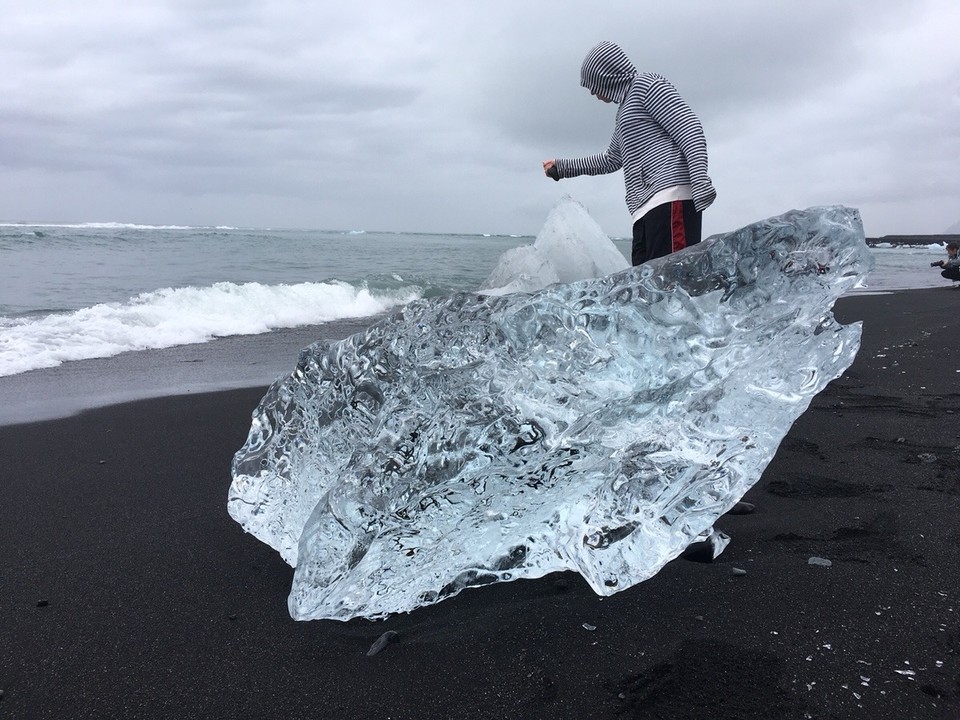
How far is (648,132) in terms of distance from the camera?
10.8 ft

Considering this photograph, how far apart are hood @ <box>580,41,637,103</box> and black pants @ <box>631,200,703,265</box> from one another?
0.60m

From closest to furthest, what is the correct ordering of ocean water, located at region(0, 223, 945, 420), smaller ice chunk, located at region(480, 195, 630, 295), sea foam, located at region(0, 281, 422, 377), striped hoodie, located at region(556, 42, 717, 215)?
1. striped hoodie, located at region(556, 42, 717, 215)
2. smaller ice chunk, located at region(480, 195, 630, 295)
3. ocean water, located at region(0, 223, 945, 420)
4. sea foam, located at region(0, 281, 422, 377)

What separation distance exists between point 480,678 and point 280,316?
8.91m

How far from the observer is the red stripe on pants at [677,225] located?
3.22 metres

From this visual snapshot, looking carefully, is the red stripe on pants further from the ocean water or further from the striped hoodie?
the ocean water

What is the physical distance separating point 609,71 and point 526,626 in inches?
101

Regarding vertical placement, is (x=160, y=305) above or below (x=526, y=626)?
above

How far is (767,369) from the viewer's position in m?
1.94

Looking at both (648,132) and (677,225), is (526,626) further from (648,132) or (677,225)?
(648,132)

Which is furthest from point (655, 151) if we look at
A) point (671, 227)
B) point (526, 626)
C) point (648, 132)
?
point (526, 626)

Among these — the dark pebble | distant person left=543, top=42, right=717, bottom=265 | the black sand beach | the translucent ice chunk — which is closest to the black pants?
distant person left=543, top=42, right=717, bottom=265

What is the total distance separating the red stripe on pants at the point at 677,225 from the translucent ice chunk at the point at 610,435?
1.32 meters

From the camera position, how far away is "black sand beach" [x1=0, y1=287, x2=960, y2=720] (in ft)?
5.15

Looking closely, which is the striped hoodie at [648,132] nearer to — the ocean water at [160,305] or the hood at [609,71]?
the hood at [609,71]
